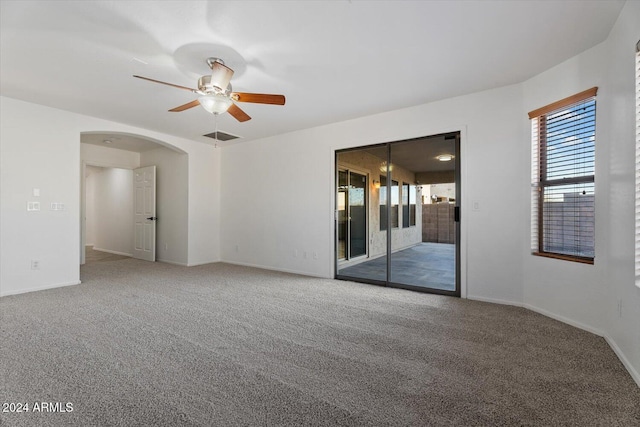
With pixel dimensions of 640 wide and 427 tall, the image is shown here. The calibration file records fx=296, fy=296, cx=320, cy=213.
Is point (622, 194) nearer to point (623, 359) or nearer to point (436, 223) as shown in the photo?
point (623, 359)

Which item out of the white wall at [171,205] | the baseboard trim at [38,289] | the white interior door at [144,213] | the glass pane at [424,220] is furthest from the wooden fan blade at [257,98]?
the white interior door at [144,213]

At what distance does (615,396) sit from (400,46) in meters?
2.96

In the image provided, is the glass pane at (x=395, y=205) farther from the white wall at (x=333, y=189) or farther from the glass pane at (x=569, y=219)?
the glass pane at (x=569, y=219)

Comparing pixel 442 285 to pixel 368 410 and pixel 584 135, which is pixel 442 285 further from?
pixel 368 410

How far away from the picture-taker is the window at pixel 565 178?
284cm

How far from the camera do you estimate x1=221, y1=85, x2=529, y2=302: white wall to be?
3568 mm

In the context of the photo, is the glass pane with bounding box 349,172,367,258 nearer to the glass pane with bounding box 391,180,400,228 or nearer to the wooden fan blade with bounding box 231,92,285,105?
the glass pane with bounding box 391,180,400,228

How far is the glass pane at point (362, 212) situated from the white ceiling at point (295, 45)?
245 centimetres

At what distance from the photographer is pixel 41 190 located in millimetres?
4223

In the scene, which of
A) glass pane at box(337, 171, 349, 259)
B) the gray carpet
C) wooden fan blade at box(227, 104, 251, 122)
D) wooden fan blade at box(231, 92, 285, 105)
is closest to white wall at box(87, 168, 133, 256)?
the gray carpet

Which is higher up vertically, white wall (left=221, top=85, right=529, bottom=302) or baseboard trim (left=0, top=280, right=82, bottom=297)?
white wall (left=221, top=85, right=529, bottom=302)

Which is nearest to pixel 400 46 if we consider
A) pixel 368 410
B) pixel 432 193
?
pixel 368 410

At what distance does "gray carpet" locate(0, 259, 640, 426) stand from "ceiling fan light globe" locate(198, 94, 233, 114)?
6.95ft

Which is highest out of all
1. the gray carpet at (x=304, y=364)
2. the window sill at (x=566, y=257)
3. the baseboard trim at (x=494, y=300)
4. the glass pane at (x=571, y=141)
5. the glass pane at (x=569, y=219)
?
the glass pane at (x=571, y=141)
